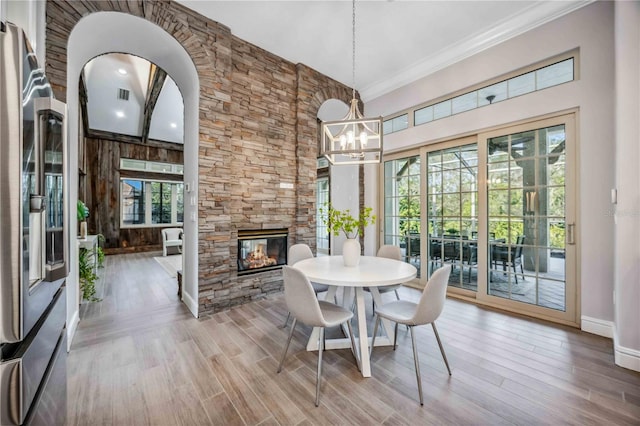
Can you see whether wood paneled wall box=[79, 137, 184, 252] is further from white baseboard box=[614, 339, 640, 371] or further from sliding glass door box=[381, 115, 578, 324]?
white baseboard box=[614, 339, 640, 371]

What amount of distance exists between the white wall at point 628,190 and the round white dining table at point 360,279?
1586mm

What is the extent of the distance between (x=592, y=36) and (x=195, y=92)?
13.3 feet

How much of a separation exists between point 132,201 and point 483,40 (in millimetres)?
8871

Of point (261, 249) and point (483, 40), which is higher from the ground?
point (483, 40)

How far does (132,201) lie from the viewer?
7.68 metres

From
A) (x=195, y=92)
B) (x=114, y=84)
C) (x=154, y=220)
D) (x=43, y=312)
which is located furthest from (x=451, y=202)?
(x=154, y=220)

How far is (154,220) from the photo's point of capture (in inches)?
315

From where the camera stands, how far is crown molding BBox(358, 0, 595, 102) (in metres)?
2.65

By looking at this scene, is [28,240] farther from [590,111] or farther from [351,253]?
[590,111]

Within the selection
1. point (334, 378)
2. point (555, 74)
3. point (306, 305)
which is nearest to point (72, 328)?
point (306, 305)

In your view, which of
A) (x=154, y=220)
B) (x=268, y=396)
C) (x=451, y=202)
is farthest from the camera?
(x=154, y=220)

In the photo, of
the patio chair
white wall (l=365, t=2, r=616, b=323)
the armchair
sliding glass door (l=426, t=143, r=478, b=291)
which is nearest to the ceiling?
white wall (l=365, t=2, r=616, b=323)

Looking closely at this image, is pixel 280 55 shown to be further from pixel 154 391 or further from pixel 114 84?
pixel 114 84

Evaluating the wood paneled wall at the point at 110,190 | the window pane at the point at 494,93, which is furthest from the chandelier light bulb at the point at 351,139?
the wood paneled wall at the point at 110,190
